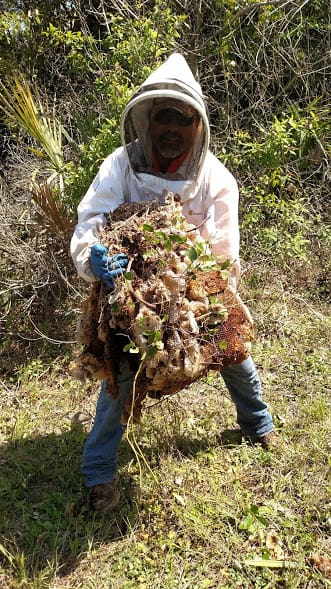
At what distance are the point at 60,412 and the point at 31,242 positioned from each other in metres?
1.60

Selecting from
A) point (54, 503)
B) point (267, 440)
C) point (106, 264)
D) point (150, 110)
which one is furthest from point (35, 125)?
point (267, 440)

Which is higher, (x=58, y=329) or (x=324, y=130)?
(x=324, y=130)

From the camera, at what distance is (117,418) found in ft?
7.99

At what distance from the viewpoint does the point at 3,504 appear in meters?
2.58

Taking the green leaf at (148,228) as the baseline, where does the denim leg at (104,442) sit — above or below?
below

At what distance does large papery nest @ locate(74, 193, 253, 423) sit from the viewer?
6.13 feet

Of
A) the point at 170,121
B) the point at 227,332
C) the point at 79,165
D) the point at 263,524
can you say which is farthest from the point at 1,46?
the point at 263,524

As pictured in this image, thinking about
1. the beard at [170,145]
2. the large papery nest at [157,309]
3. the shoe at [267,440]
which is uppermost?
the beard at [170,145]

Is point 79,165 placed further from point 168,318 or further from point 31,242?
point 168,318

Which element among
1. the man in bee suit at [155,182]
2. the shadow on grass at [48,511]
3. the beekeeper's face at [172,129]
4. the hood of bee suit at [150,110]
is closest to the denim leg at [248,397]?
the man in bee suit at [155,182]

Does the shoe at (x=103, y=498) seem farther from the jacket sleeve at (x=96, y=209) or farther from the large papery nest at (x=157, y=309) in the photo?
the jacket sleeve at (x=96, y=209)

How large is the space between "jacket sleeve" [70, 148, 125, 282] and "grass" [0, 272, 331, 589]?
1.21 meters

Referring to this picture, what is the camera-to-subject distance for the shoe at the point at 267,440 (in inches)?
112

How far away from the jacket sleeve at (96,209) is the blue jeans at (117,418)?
516mm
